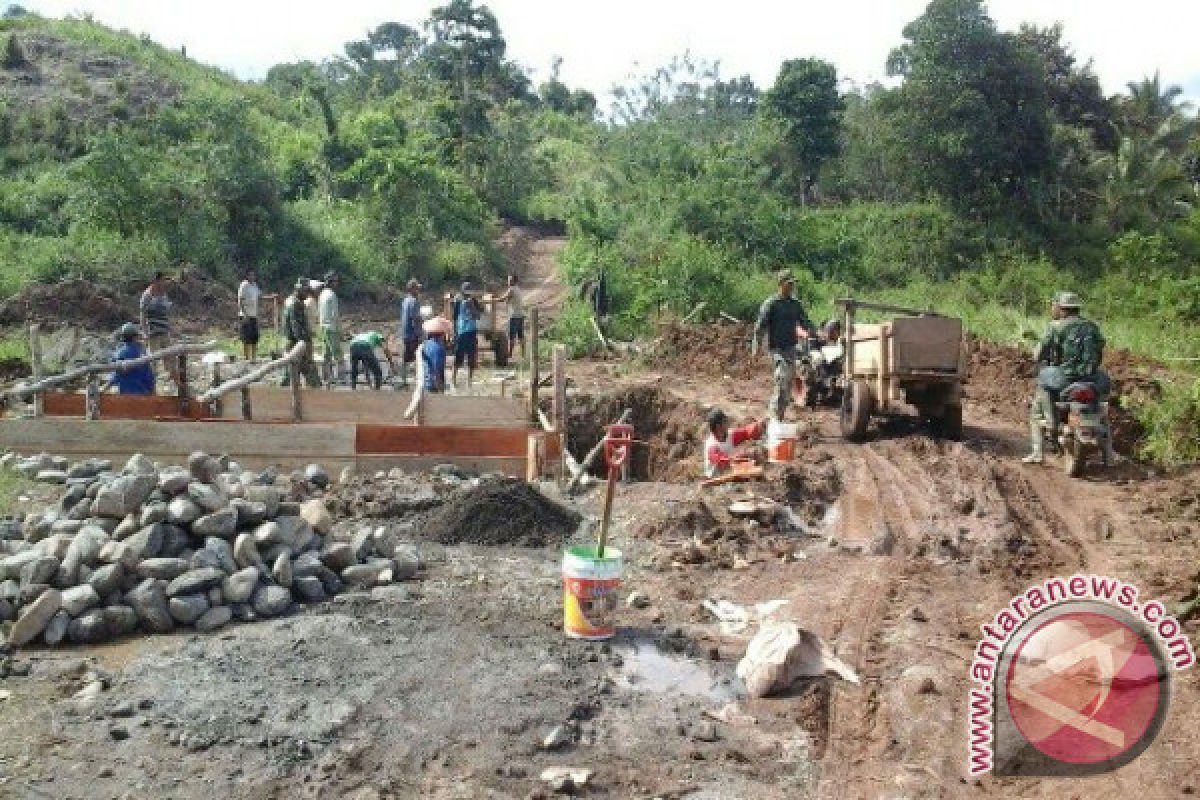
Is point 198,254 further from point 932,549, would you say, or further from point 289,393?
point 932,549

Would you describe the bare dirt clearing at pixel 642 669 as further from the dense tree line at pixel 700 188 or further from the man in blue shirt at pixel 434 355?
the dense tree line at pixel 700 188

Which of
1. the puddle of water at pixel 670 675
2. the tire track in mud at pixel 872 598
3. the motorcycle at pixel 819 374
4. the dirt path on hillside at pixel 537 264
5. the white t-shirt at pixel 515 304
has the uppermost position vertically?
the dirt path on hillside at pixel 537 264

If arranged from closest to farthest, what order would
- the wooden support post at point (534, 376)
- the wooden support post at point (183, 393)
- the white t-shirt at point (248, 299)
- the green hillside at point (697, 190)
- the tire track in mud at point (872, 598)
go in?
the tire track in mud at point (872, 598), the wooden support post at point (183, 393), the wooden support post at point (534, 376), the white t-shirt at point (248, 299), the green hillside at point (697, 190)

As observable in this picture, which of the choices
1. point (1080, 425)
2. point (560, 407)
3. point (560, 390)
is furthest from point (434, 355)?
point (1080, 425)

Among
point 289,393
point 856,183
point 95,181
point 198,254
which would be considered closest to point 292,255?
point 198,254

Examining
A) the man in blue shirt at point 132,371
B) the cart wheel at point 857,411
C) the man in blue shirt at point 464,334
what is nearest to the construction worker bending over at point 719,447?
the cart wheel at point 857,411

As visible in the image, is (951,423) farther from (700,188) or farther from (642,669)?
(700,188)

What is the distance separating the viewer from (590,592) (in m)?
6.28

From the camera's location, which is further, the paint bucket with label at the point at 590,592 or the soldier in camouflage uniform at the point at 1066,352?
the soldier in camouflage uniform at the point at 1066,352

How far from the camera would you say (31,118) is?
3250 centimetres

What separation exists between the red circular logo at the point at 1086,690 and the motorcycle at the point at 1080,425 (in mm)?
5223

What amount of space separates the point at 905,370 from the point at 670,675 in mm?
6105

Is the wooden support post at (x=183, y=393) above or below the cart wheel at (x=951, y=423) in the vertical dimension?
above

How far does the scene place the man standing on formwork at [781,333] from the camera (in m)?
11.3
